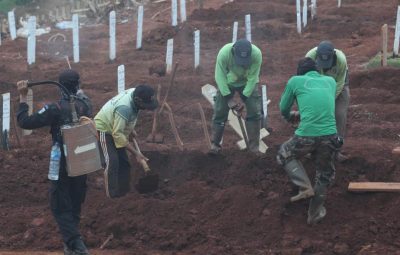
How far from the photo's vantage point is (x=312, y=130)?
746 centimetres

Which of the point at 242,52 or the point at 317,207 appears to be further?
the point at 242,52

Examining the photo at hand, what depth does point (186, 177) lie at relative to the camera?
9.58m

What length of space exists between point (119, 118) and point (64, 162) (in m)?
1.14

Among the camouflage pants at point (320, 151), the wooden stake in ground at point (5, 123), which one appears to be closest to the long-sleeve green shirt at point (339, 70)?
the camouflage pants at point (320, 151)

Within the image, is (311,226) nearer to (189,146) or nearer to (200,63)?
(189,146)

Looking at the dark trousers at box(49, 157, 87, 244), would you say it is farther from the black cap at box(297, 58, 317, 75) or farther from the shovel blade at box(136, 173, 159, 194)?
the black cap at box(297, 58, 317, 75)

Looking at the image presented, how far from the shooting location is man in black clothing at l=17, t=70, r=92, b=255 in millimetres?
6992

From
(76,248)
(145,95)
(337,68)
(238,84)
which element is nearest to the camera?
(76,248)

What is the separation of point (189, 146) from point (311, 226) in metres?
4.11

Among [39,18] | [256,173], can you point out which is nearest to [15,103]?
[256,173]

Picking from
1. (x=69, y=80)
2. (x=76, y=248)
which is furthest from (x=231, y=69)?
(x=76, y=248)

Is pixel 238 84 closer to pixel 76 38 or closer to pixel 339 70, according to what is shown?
pixel 339 70

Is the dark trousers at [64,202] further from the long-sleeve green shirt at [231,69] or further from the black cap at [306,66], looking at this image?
the long-sleeve green shirt at [231,69]

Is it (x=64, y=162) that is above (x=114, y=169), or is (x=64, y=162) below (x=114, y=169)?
above
